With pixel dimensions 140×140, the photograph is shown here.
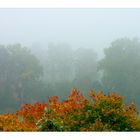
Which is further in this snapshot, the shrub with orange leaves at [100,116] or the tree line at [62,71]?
the tree line at [62,71]

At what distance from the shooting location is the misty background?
282 inches

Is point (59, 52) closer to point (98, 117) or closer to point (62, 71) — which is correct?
point (62, 71)

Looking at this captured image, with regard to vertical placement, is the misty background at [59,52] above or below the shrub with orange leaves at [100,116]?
above

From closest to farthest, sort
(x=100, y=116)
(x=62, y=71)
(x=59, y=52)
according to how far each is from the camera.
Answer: (x=100, y=116), (x=62, y=71), (x=59, y=52)

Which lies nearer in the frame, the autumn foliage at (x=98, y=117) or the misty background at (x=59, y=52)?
the autumn foliage at (x=98, y=117)

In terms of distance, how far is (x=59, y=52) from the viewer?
738cm

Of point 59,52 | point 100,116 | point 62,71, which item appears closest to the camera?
point 100,116

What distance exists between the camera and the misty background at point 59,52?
7168 mm

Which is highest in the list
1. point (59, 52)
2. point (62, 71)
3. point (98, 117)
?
point (59, 52)

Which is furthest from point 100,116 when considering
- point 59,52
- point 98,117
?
point 59,52

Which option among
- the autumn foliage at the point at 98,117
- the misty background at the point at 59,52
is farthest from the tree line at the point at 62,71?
the autumn foliage at the point at 98,117

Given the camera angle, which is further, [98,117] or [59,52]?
[59,52]

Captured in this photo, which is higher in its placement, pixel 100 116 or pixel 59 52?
pixel 59 52

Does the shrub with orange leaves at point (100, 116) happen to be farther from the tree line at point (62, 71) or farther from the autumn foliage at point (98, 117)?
the tree line at point (62, 71)
